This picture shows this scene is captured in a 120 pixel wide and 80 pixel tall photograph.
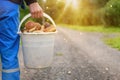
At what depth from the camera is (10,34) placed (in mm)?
3746

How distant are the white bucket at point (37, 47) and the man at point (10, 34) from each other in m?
0.22

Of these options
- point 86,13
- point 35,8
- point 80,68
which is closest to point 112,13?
point 86,13

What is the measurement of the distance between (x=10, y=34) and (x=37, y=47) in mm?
474

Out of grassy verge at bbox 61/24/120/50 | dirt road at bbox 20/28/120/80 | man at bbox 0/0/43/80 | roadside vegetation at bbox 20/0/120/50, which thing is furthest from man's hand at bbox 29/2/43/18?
roadside vegetation at bbox 20/0/120/50

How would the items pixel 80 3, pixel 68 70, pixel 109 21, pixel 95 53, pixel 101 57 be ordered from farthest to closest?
pixel 80 3 → pixel 109 21 → pixel 95 53 → pixel 101 57 → pixel 68 70

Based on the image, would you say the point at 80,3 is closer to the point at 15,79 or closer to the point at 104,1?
the point at 104,1

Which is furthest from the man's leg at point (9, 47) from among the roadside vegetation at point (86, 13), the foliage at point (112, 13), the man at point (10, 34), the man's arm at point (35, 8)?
the foliage at point (112, 13)

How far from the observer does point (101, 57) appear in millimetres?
8953

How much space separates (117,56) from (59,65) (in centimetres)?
219

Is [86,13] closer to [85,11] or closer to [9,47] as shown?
[85,11]

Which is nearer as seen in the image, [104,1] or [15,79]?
[15,79]

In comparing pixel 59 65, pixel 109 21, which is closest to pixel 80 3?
pixel 109 21

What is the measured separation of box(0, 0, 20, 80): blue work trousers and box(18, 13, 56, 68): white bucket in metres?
0.23

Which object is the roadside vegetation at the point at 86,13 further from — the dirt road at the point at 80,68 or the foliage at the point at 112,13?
the dirt road at the point at 80,68
